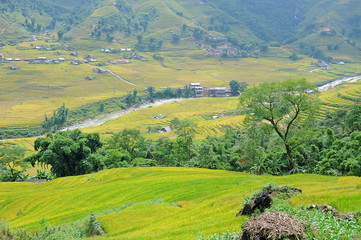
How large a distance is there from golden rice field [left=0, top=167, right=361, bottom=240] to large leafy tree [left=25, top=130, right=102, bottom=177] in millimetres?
4776

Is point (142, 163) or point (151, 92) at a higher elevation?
point (151, 92)

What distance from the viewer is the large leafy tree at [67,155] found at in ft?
133

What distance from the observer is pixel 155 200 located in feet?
70.6

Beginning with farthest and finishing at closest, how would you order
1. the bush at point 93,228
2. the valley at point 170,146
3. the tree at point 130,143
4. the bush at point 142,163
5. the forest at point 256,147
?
the tree at point 130,143
the bush at point 142,163
the forest at point 256,147
the bush at point 93,228
the valley at point 170,146

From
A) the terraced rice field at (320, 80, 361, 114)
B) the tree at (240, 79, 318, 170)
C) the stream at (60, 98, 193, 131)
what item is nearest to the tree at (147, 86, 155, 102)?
the stream at (60, 98, 193, 131)

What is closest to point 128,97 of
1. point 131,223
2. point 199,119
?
point 199,119

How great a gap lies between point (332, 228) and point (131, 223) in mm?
10145

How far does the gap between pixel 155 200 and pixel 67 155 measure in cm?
2453

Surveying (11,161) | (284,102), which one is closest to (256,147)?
(284,102)

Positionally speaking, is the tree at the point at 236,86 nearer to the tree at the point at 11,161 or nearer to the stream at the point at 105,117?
the stream at the point at 105,117

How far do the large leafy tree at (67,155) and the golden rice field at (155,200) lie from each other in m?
4.78

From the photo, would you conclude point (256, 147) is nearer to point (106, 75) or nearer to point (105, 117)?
point (105, 117)

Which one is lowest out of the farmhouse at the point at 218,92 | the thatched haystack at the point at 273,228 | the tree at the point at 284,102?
the farmhouse at the point at 218,92

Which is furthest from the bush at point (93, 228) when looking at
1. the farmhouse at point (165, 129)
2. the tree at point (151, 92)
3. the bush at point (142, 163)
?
the tree at point (151, 92)
